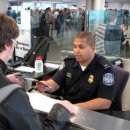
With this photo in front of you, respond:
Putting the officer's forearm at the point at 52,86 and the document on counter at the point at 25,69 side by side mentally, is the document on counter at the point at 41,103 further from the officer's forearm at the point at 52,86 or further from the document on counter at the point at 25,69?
the document on counter at the point at 25,69

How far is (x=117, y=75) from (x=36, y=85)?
68 cm

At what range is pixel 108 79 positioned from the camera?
7.18 feet

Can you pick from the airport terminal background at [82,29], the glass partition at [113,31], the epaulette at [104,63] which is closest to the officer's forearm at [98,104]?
the airport terminal background at [82,29]

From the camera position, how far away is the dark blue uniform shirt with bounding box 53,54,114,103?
2182 mm

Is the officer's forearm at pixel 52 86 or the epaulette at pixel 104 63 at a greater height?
the epaulette at pixel 104 63

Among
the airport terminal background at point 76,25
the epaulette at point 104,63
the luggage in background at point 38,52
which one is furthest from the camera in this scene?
the airport terminal background at point 76,25

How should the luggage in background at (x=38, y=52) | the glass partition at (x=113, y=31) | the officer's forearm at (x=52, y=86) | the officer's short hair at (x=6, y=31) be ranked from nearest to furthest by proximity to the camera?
the officer's short hair at (x=6, y=31) → the officer's forearm at (x=52, y=86) → the luggage in background at (x=38, y=52) → the glass partition at (x=113, y=31)

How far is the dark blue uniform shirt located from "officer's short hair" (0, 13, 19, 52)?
120cm

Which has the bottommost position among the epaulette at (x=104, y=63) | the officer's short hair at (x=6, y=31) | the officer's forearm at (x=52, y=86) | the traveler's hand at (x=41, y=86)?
the officer's forearm at (x=52, y=86)

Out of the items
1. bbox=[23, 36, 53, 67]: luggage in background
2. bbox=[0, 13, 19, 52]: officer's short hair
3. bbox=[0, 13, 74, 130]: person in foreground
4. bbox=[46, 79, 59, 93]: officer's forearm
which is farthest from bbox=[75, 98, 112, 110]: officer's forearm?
bbox=[23, 36, 53, 67]: luggage in background

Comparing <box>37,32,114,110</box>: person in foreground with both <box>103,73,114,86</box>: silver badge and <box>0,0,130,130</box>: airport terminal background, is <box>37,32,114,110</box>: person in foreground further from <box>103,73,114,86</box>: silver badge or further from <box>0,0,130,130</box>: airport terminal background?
<box>0,0,130,130</box>: airport terminal background

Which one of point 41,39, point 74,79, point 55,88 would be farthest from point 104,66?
point 41,39

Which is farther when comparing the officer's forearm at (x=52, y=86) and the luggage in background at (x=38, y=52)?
the luggage in background at (x=38, y=52)

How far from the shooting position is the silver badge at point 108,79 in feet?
7.14
